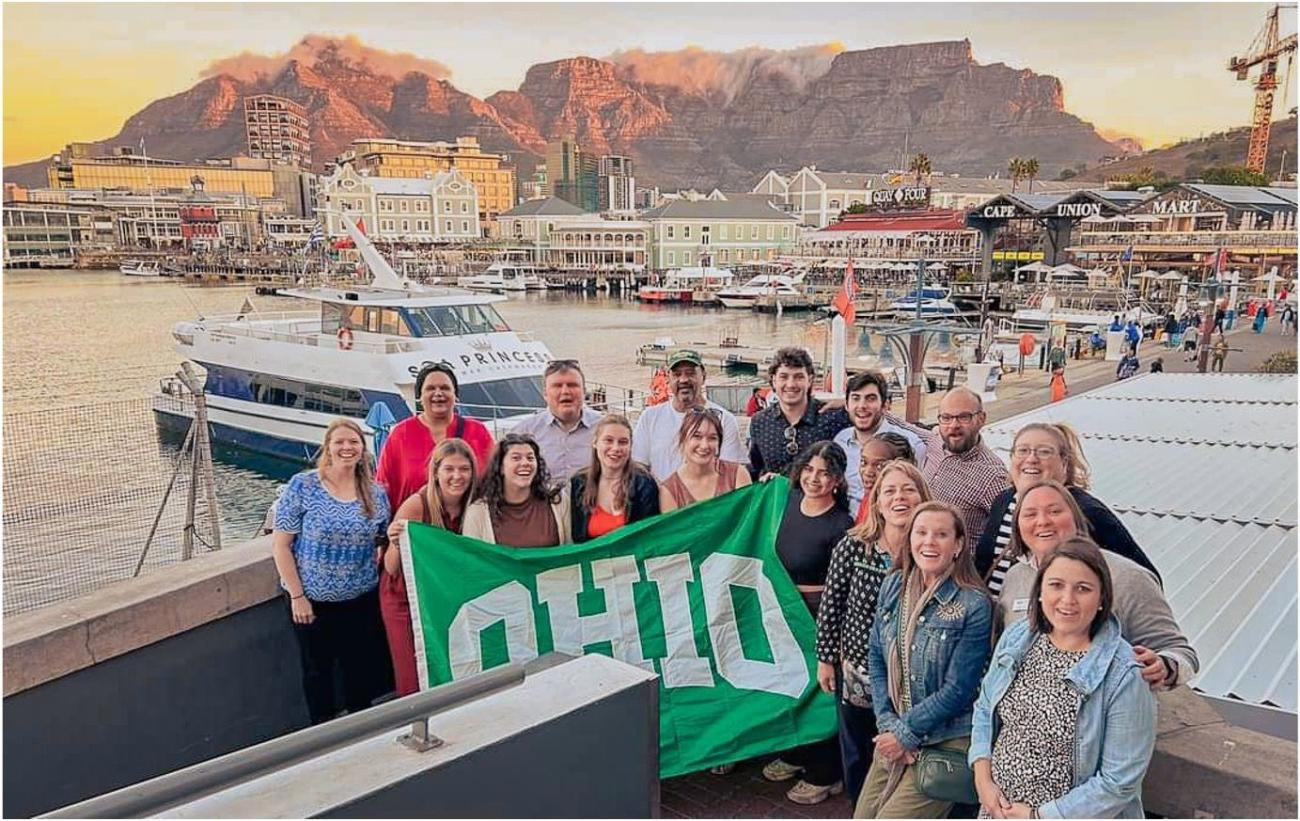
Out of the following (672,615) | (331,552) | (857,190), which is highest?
(857,190)

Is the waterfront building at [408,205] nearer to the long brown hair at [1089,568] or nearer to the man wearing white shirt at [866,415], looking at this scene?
the man wearing white shirt at [866,415]

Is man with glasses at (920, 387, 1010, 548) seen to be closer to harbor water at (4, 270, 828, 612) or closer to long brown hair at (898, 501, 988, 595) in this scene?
long brown hair at (898, 501, 988, 595)

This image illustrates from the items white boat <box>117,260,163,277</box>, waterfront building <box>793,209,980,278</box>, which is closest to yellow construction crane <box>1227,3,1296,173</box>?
waterfront building <box>793,209,980,278</box>

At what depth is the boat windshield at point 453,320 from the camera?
874 inches

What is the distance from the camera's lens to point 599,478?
4.09 m

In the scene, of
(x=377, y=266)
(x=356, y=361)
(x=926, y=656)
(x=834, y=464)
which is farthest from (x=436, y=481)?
(x=377, y=266)

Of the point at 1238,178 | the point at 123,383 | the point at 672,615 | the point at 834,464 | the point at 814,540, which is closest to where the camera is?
the point at 834,464

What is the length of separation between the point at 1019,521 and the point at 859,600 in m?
0.67

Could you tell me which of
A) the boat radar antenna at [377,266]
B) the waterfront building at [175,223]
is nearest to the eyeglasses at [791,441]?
the boat radar antenna at [377,266]

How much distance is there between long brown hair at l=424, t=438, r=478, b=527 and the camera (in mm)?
3873

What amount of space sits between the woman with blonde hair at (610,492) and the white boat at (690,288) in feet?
234

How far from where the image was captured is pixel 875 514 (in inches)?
131

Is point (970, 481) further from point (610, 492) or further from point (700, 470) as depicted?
point (610, 492)

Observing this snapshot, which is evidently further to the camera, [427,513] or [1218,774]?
[427,513]
